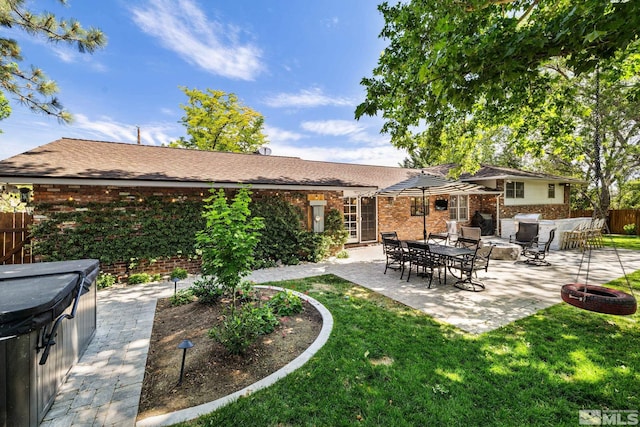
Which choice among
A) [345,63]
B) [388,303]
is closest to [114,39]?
[345,63]

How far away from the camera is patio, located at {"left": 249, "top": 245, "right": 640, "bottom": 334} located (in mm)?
5016

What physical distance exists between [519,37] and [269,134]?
21424mm

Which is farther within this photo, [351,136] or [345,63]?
[351,136]

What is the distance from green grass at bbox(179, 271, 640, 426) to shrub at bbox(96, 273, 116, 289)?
21.4 ft

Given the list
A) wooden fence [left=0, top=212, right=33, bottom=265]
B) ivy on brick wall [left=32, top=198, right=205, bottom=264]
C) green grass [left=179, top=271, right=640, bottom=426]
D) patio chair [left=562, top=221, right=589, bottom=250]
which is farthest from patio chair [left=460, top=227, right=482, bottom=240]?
wooden fence [left=0, top=212, right=33, bottom=265]

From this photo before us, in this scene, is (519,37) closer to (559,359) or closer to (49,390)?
(559,359)

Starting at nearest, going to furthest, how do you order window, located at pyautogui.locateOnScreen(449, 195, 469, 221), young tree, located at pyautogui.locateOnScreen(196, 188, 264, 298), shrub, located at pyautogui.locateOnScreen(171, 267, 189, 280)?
1. young tree, located at pyautogui.locateOnScreen(196, 188, 264, 298)
2. shrub, located at pyautogui.locateOnScreen(171, 267, 189, 280)
3. window, located at pyautogui.locateOnScreen(449, 195, 469, 221)

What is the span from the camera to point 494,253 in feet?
32.0

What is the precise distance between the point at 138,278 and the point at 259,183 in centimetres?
450

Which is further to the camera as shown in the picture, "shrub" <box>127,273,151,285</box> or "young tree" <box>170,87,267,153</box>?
"young tree" <box>170,87,267,153</box>

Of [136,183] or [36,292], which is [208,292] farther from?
[136,183]

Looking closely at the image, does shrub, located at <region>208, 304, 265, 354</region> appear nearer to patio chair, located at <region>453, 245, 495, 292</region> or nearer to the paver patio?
the paver patio

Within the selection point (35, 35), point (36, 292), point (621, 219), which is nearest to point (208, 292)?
point (36, 292)

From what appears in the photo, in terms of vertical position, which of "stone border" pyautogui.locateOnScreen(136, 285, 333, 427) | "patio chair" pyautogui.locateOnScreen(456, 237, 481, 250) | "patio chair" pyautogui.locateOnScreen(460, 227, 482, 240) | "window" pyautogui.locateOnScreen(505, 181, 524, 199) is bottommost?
"stone border" pyautogui.locateOnScreen(136, 285, 333, 427)
